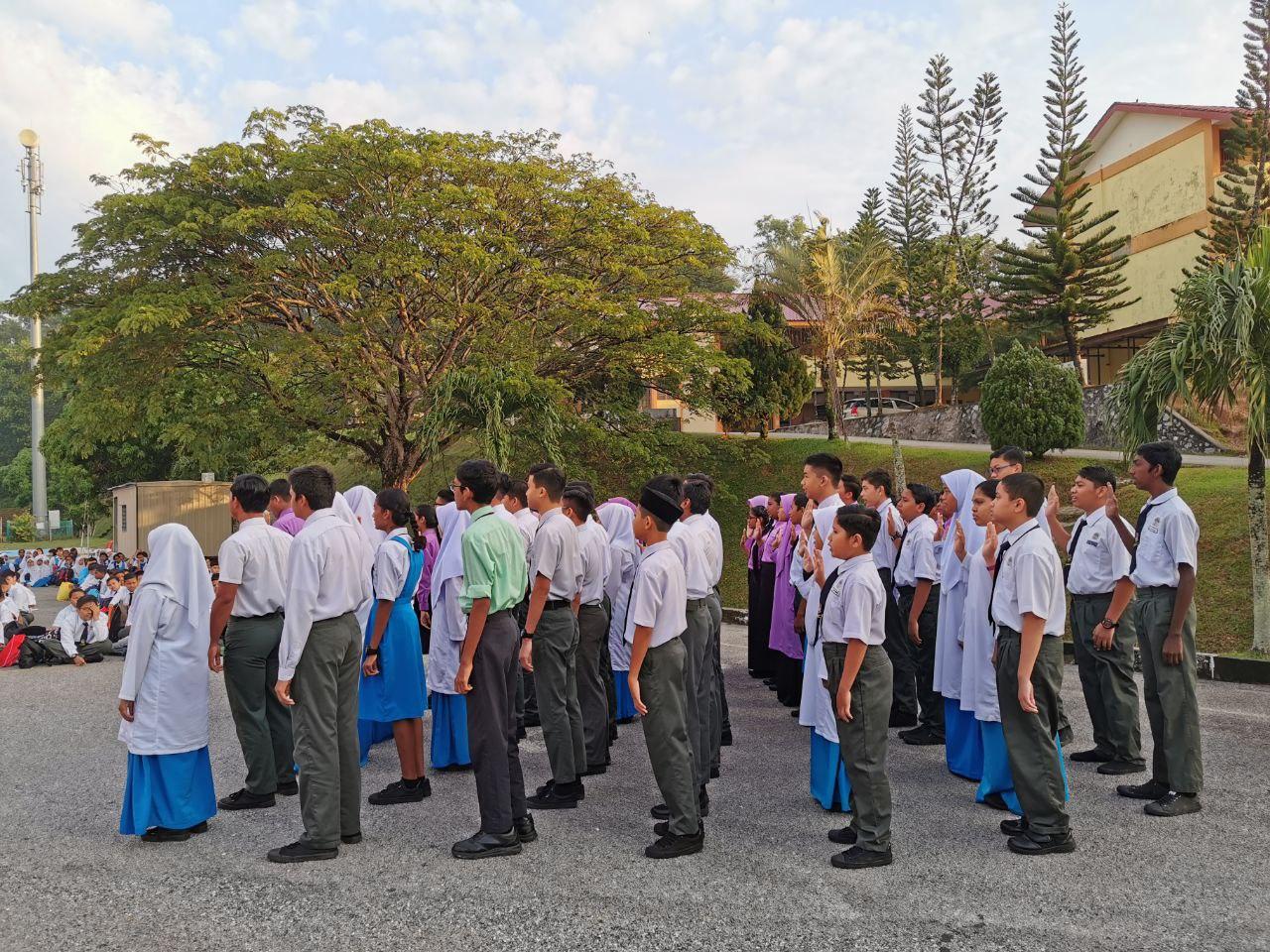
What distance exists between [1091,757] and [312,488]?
16.3 ft

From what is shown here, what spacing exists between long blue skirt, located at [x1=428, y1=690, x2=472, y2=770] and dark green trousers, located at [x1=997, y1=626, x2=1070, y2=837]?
3192 mm

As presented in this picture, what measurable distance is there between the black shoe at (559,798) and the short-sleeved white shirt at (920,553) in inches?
111

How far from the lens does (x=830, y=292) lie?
19703 mm

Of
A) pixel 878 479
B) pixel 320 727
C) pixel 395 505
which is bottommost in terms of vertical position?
pixel 320 727

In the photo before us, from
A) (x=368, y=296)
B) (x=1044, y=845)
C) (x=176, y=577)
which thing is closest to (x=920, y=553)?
(x=1044, y=845)

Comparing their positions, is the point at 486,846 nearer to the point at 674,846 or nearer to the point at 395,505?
the point at 674,846

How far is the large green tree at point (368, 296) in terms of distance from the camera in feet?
49.4

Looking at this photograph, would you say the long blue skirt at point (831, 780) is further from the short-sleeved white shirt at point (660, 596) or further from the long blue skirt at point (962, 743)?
the short-sleeved white shirt at point (660, 596)

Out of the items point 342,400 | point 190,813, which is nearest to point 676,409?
point 342,400

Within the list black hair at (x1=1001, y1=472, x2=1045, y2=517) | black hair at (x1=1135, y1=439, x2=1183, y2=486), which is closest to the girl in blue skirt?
black hair at (x1=1001, y1=472, x2=1045, y2=517)

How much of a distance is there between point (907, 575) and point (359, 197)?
39.8ft

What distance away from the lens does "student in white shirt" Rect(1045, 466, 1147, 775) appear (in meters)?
5.59

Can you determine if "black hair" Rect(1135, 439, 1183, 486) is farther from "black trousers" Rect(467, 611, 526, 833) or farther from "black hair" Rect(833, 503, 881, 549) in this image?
"black trousers" Rect(467, 611, 526, 833)

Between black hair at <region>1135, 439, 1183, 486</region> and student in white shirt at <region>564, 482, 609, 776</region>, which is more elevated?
black hair at <region>1135, 439, 1183, 486</region>
